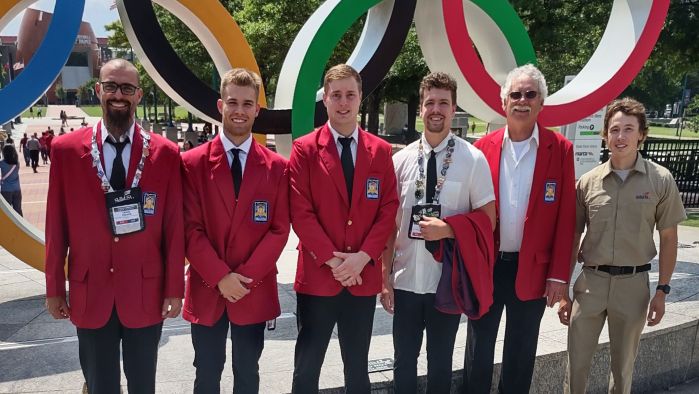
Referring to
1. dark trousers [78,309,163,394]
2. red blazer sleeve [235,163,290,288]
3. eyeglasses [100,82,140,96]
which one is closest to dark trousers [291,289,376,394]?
red blazer sleeve [235,163,290,288]

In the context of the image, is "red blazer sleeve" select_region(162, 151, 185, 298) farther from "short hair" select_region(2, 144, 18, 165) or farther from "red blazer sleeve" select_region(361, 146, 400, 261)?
"short hair" select_region(2, 144, 18, 165)

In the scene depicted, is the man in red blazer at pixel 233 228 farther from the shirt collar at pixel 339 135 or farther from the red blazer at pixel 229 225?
the shirt collar at pixel 339 135

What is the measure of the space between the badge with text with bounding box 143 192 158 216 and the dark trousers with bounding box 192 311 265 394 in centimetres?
67

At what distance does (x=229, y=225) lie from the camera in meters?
2.82

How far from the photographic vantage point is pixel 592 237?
320 centimetres

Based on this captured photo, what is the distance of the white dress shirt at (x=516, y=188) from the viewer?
319 cm

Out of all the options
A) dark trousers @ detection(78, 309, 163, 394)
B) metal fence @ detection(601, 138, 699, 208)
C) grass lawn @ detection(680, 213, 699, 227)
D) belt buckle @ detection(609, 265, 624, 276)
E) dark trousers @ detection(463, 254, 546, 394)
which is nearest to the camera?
dark trousers @ detection(78, 309, 163, 394)

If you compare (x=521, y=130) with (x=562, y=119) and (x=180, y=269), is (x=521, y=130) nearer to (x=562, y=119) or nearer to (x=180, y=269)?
(x=180, y=269)

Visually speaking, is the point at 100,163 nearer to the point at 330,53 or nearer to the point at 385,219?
the point at 385,219

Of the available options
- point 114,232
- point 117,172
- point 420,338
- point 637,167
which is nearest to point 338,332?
point 420,338

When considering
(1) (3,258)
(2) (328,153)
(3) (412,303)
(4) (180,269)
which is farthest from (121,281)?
(1) (3,258)

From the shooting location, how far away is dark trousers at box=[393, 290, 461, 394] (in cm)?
304

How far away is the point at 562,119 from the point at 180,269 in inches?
191

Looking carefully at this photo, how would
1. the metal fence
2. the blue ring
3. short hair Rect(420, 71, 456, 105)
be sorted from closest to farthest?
short hair Rect(420, 71, 456, 105) → the blue ring → the metal fence
